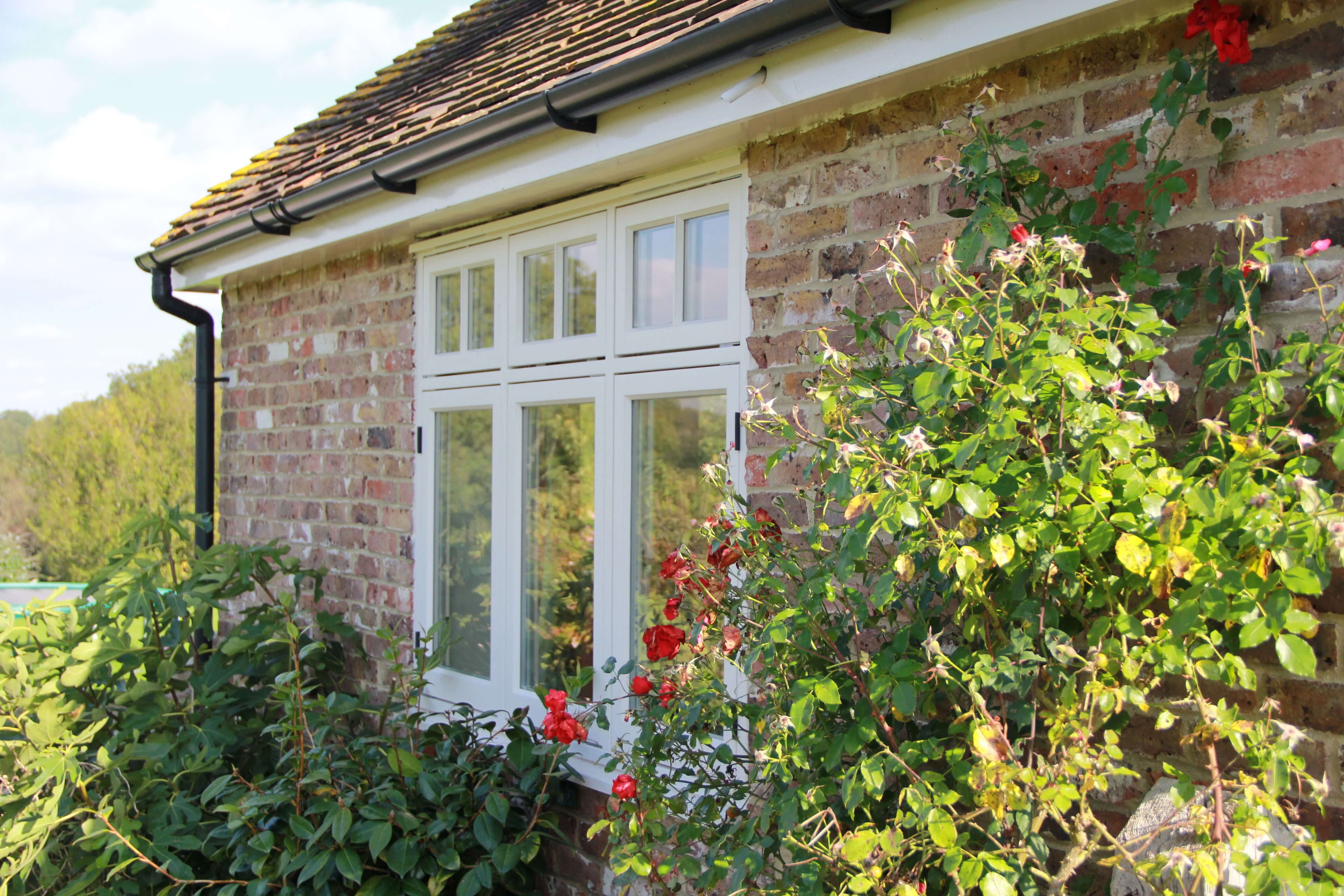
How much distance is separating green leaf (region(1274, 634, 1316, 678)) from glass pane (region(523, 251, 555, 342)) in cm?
263

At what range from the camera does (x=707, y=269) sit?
2900 mm

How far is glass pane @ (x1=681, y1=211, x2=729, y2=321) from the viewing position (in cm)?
284

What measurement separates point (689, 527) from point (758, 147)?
1158 millimetres

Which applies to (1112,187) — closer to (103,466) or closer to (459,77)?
(459,77)

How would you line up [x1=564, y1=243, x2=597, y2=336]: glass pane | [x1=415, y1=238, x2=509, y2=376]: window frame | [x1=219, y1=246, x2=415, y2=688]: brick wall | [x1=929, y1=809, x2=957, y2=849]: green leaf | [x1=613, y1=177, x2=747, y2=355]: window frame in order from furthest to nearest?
[x1=219, y1=246, x2=415, y2=688]: brick wall → [x1=415, y1=238, x2=509, y2=376]: window frame → [x1=564, y1=243, x2=597, y2=336]: glass pane → [x1=613, y1=177, x2=747, y2=355]: window frame → [x1=929, y1=809, x2=957, y2=849]: green leaf

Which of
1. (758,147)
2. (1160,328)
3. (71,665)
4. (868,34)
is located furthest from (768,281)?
(71,665)

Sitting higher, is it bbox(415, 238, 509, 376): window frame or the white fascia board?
the white fascia board

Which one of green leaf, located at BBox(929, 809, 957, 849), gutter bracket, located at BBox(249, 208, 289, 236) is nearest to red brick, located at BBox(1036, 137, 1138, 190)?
green leaf, located at BBox(929, 809, 957, 849)

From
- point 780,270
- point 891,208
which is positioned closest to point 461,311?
point 780,270

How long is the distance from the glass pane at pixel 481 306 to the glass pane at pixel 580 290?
445 mm

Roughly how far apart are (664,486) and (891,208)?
45.1 inches

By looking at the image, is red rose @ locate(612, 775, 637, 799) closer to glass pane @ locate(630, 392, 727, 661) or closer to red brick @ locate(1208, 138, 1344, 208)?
glass pane @ locate(630, 392, 727, 661)

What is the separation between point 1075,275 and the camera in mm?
1801

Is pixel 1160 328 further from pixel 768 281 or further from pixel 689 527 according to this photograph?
pixel 689 527
